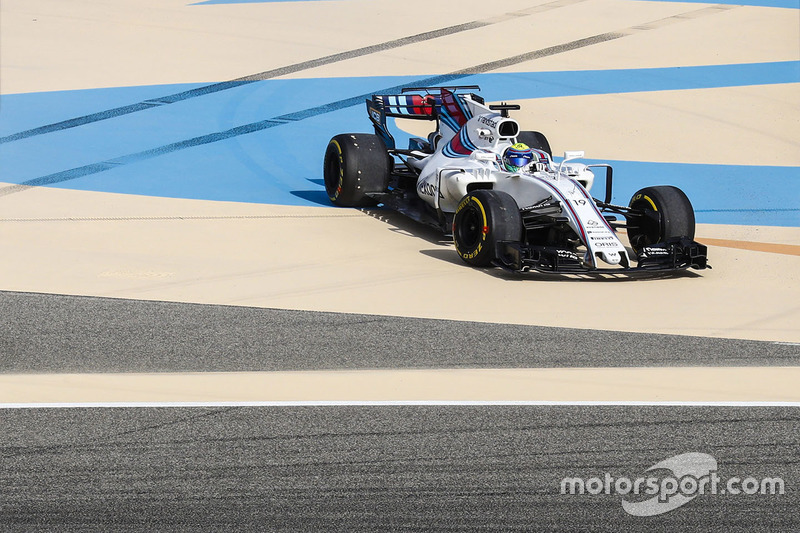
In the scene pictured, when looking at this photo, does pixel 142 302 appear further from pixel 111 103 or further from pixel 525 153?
pixel 111 103

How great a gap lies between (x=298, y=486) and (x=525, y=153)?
6.91 m

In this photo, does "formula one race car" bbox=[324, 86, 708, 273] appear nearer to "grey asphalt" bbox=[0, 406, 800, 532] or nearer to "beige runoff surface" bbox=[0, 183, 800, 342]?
"beige runoff surface" bbox=[0, 183, 800, 342]

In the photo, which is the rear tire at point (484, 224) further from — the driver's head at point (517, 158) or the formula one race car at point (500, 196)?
the driver's head at point (517, 158)

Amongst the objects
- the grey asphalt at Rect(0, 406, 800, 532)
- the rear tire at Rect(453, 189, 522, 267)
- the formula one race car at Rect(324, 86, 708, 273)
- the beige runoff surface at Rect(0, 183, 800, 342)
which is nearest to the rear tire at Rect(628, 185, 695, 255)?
the formula one race car at Rect(324, 86, 708, 273)

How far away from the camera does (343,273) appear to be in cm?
1135

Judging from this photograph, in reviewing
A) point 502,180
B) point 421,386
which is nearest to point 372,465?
point 421,386

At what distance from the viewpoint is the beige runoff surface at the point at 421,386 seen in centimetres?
786

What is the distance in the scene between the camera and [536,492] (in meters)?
6.31

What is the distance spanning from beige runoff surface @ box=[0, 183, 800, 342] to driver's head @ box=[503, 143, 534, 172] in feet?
3.73

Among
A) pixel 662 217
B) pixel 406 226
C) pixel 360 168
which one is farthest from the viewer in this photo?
pixel 360 168

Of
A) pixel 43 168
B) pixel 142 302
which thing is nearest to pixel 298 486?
pixel 142 302

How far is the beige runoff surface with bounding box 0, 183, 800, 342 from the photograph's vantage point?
1016 cm

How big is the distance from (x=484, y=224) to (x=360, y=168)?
3.10 metres

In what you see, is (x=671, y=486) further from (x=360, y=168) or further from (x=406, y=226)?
(x=360, y=168)
